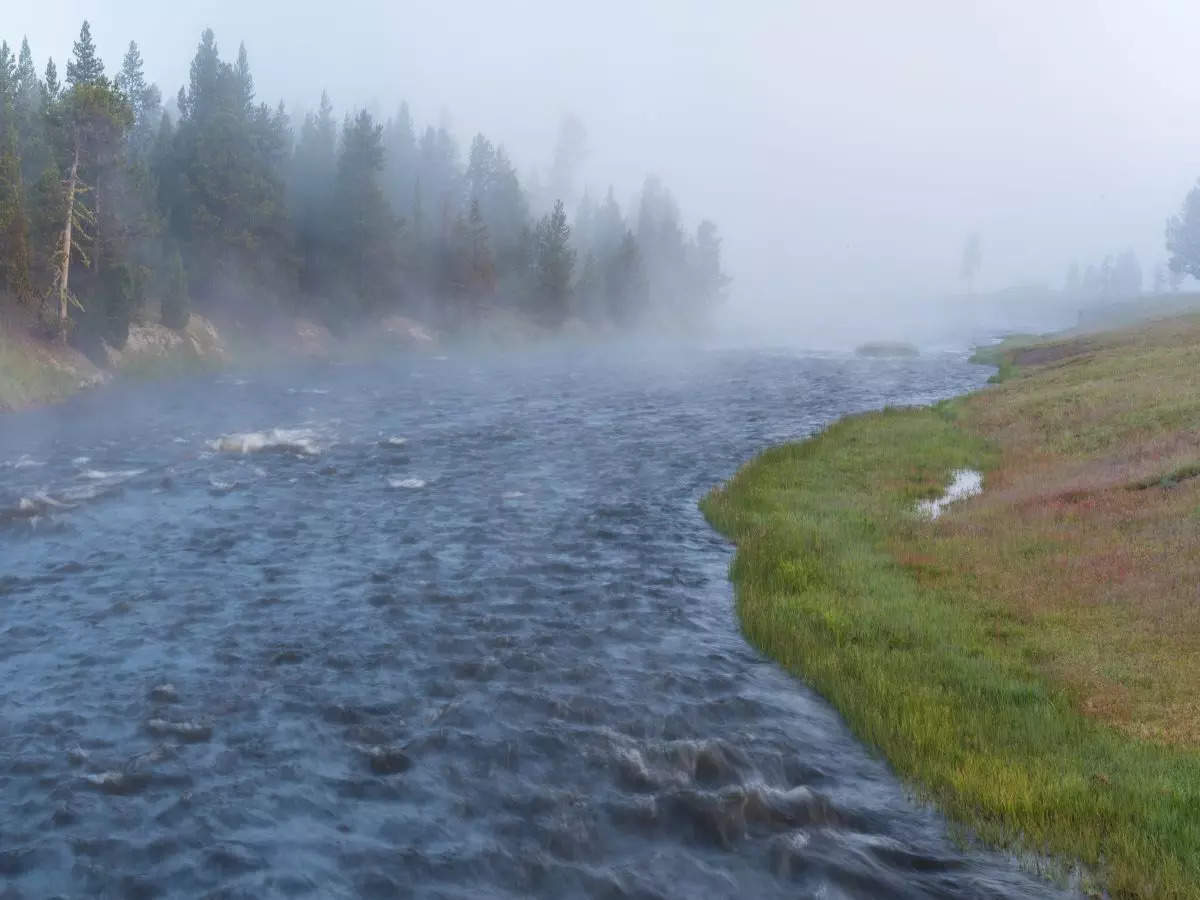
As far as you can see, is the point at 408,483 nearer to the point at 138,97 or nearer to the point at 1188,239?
the point at 138,97

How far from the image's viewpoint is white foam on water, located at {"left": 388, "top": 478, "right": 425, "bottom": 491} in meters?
32.4

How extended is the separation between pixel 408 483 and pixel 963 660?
21.1 metres

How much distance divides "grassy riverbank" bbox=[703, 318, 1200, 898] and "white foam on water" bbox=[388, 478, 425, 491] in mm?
10273

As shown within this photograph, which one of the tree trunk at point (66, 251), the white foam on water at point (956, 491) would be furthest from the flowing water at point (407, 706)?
the tree trunk at point (66, 251)

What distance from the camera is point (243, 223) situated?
85.5 metres

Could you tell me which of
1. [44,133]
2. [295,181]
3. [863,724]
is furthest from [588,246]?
[863,724]

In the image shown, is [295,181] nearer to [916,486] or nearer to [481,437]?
[481,437]

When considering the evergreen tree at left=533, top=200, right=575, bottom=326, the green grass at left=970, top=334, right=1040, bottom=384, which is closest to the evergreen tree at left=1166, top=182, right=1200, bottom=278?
the green grass at left=970, top=334, right=1040, bottom=384

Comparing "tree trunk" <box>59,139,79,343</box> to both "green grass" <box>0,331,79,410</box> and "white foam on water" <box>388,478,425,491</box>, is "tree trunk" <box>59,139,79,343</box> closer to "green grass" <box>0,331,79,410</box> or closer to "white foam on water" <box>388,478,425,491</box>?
"green grass" <box>0,331,79,410</box>

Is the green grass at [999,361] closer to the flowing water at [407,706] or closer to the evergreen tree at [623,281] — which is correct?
the flowing water at [407,706]

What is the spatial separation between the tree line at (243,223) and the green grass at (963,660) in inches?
1907

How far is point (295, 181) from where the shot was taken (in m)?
108

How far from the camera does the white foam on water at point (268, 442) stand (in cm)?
3821

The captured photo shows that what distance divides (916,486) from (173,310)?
194 feet
